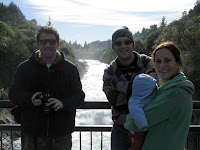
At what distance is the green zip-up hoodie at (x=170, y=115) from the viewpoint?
158 cm

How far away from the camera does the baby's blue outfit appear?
5.27 ft

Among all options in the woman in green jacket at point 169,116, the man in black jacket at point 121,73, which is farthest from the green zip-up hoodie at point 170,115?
the man in black jacket at point 121,73

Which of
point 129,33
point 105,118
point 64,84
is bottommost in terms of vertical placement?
point 105,118

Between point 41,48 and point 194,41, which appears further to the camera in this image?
point 194,41

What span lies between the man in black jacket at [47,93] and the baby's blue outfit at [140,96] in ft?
3.33

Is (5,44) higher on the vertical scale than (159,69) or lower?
higher

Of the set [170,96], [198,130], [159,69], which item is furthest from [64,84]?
[198,130]

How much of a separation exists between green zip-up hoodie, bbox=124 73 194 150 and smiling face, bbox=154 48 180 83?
0.45 ft

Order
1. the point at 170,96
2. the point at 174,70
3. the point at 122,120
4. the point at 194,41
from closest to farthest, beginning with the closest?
the point at 170,96 → the point at 174,70 → the point at 122,120 → the point at 194,41

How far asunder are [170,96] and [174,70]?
294 millimetres

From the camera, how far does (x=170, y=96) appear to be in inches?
62.6

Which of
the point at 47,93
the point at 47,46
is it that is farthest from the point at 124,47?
the point at 47,93

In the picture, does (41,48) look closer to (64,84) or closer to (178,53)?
(64,84)

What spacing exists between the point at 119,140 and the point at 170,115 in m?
0.99
